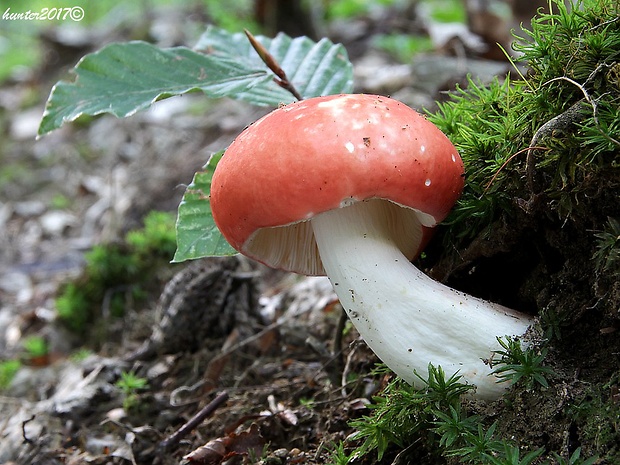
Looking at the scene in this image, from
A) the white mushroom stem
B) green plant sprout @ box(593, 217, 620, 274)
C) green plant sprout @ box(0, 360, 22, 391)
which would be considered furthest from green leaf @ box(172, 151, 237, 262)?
green plant sprout @ box(0, 360, 22, 391)

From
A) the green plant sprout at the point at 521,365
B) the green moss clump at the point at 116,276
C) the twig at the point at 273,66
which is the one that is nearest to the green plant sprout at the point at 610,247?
the green plant sprout at the point at 521,365

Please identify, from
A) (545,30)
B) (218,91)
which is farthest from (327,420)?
(545,30)

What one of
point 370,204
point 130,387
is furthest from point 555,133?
point 130,387

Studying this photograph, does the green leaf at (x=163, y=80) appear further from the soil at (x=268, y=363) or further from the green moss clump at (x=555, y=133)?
the green moss clump at (x=555, y=133)

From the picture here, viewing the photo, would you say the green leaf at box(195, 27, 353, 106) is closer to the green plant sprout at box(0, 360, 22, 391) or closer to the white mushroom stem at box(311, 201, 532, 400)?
the white mushroom stem at box(311, 201, 532, 400)

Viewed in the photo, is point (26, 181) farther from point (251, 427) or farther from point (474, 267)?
point (474, 267)

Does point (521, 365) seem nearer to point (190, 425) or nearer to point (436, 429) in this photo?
point (436, 429)
